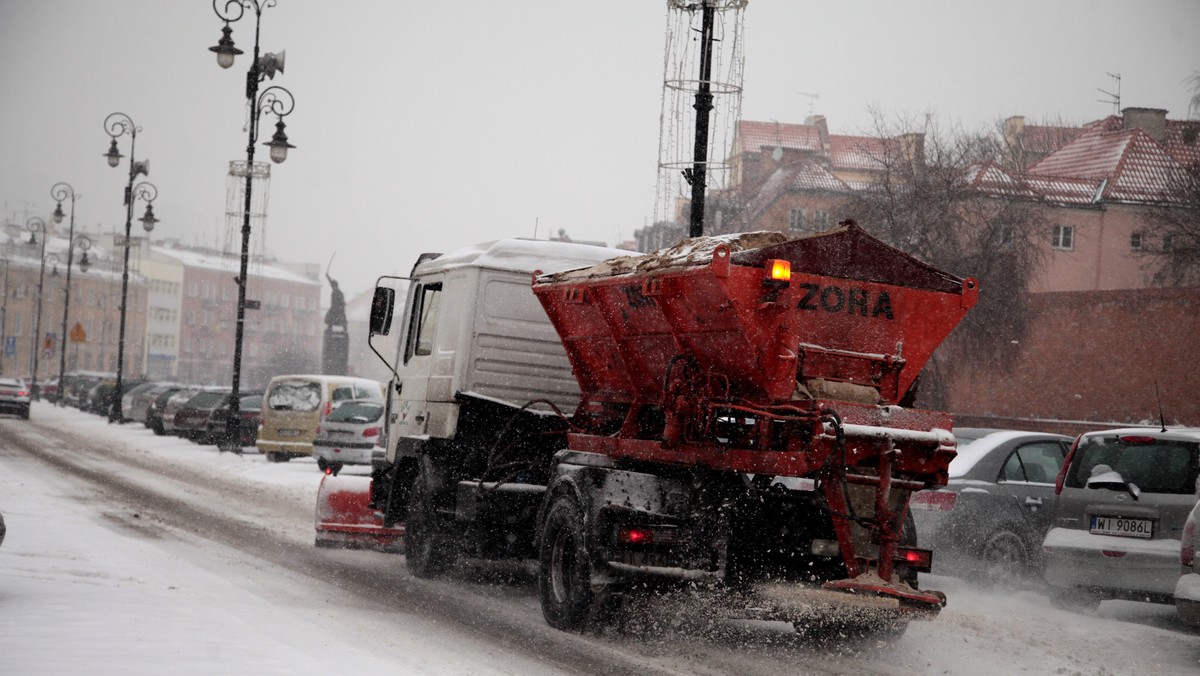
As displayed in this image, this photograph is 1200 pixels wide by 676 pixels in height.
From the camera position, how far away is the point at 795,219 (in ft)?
219

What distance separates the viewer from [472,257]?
11977 mm

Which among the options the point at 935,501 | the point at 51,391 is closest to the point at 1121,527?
the point at 935,501

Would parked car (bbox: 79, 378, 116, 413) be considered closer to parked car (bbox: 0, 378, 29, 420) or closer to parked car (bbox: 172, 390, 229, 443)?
parked car (bbox: 0, 378, 29, 420)

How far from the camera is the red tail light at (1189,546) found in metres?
8.91

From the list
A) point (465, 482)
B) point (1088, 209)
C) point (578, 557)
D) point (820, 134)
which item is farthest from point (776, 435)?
point (820, 134)

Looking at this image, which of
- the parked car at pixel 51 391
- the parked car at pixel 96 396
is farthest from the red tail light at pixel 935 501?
the parked car at pixel 51 391

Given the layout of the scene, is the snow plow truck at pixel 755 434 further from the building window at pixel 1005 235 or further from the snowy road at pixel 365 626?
the building window at pixel 1005 235

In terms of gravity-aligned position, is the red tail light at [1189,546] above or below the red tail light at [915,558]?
above

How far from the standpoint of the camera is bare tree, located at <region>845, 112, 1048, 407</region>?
35.0 metres

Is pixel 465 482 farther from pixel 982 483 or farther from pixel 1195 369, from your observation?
pixel 1195 369

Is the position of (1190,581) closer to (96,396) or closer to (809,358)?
(809,358)

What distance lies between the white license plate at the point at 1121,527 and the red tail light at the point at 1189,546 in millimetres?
1511

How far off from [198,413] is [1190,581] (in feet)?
100

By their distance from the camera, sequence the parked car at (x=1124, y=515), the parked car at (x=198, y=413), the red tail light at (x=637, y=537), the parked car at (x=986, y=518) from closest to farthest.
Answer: the red tail light at (x=637, y=537) < the parked car at (x=1124, y=515) < the parked car at (x=986, y=518) < the parked car at (x=198, y=413)
